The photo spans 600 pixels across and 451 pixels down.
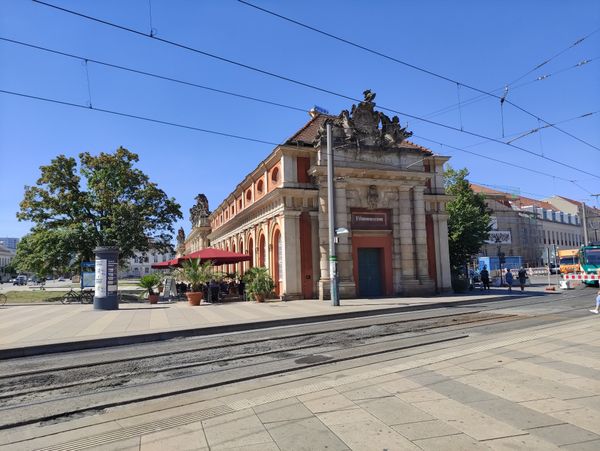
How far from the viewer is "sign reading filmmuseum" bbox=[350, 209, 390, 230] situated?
25297 millimetres

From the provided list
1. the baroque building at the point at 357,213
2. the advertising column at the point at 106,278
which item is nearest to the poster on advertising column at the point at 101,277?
the advertising column at the point at 106,278

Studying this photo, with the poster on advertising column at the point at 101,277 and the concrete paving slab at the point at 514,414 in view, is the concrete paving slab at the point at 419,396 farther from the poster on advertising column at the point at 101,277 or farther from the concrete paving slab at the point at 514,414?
the poster on advertising column at the point at 101,277

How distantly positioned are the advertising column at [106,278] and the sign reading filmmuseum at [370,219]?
512 inches

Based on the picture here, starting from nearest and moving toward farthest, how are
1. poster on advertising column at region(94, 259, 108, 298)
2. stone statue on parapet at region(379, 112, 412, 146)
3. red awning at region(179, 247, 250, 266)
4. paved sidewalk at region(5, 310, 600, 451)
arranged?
1. paved sidewalk at region(5, 310, 600, 451)
2. poster on advertising column at region(94, 259, 108, 298)
3. red awning at region(179, 247, 250, 266)
4. stone statue on parapet at region(379, 112, 412, 146)

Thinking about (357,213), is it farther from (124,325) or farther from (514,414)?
(514,414)

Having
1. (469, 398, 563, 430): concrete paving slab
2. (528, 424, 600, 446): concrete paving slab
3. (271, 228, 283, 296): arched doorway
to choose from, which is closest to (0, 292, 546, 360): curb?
(271, 228, 283, 296): arched doorway

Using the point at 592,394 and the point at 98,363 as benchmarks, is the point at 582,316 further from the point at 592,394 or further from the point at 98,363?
the point at 98,363

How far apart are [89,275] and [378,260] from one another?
18189 mm

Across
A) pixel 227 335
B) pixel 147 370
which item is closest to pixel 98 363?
pixel 147 370

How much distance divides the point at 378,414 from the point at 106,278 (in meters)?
18.2

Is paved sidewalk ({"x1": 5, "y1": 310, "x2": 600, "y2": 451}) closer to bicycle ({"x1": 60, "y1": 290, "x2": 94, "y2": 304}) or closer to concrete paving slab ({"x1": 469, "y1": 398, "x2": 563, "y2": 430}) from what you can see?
concrete paving slab ({"x1": 469, "y1": 398, "x2": 563, "y2": 430})

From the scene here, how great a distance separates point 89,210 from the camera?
33.6 meters

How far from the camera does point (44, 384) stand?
764cm

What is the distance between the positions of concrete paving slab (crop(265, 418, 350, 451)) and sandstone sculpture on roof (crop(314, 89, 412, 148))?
67.4 feet
